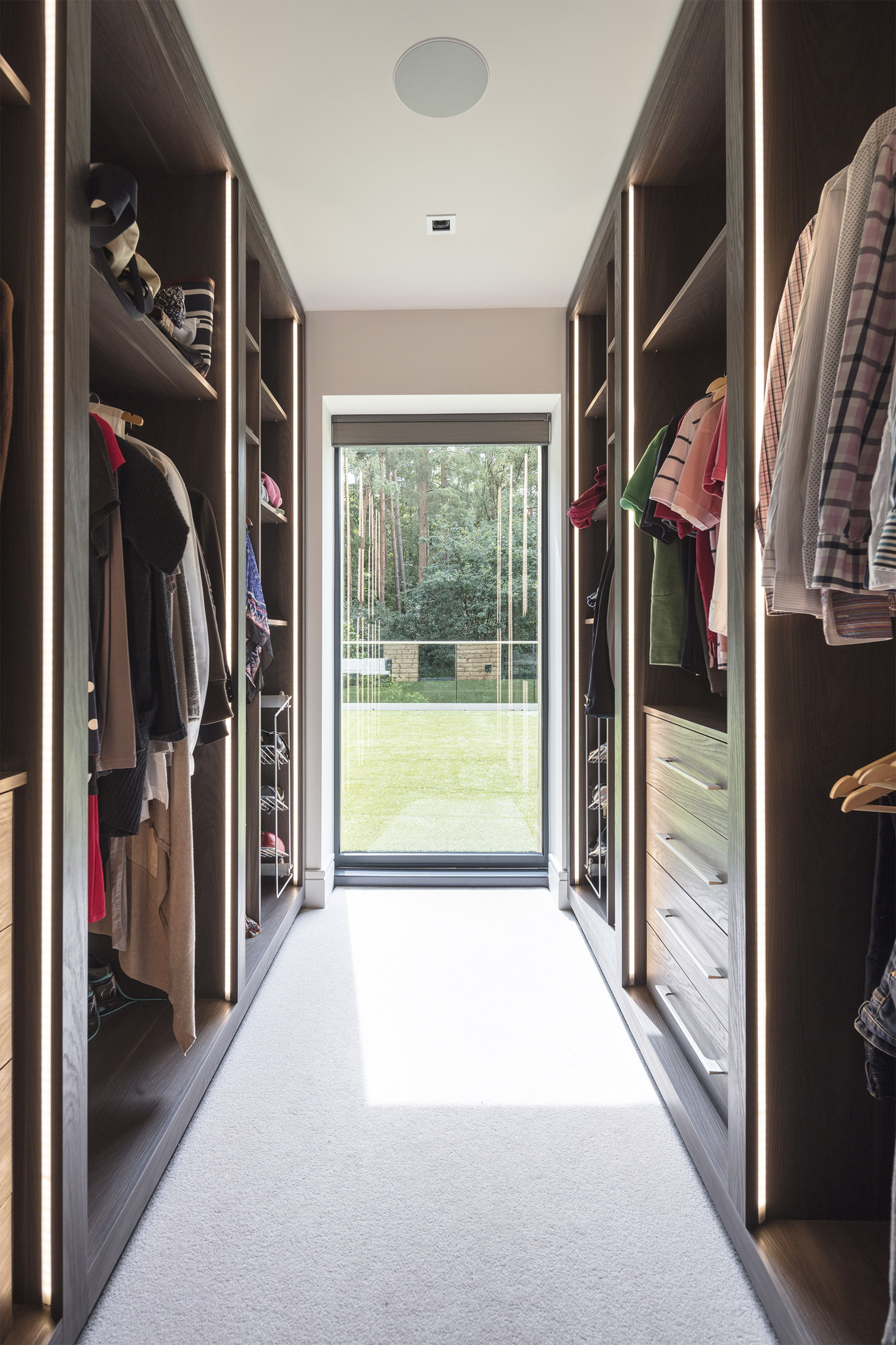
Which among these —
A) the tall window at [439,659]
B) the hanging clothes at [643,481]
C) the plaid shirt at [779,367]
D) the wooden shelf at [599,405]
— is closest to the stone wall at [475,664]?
the tall window at [439,659]

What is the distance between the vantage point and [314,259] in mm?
2740

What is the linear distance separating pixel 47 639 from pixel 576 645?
2.28m

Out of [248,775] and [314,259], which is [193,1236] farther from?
[314,259]

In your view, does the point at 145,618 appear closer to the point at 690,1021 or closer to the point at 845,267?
the point at 845,267

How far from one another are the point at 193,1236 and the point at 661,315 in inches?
97.4

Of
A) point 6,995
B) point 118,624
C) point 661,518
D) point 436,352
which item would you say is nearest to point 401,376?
point 436,352

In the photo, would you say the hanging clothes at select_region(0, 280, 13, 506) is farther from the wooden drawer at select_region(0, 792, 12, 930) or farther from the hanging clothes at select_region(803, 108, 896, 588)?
the hanging clothes at select_region(803, 108, 896, 588)

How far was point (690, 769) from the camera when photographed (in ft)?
5.92

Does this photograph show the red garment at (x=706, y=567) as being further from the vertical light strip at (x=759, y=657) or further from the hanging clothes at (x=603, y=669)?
the hanging clothes at (x=603, y=669)

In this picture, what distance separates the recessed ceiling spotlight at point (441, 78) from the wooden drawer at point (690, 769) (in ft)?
5.59

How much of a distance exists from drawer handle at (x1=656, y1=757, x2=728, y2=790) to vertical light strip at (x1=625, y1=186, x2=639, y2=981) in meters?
0.17

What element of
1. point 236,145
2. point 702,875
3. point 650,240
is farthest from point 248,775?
point 650,240

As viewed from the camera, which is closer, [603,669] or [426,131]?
[426,131]

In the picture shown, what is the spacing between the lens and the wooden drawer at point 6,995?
104cm
